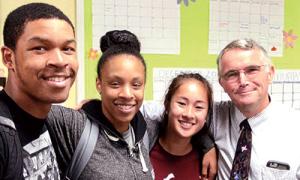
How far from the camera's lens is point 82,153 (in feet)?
3.53

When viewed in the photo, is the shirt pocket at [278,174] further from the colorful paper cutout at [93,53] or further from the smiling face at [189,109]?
the colorful paper cutout at [93,53]

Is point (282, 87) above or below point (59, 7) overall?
below

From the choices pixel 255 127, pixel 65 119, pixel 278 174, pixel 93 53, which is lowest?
pixel 278 174

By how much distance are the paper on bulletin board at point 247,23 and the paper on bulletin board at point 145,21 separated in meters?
0.24

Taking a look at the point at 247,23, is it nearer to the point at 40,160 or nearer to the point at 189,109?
the point at 189,109

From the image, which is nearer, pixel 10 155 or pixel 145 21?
pixel 10 155

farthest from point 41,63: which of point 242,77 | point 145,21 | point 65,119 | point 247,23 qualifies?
point 247,23

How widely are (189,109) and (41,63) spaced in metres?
0.73

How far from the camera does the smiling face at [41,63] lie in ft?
2.64

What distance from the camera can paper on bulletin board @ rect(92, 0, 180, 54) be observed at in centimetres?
183

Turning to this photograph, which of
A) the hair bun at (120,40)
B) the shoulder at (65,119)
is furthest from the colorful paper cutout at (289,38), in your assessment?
the shoulder at (65,119)

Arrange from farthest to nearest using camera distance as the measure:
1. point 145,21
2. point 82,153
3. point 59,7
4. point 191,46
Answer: point 191,46 → point 145,21 → point 59,7 → point 82,153

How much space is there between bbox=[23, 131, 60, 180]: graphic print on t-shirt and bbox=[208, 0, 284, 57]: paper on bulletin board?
1.35 meters

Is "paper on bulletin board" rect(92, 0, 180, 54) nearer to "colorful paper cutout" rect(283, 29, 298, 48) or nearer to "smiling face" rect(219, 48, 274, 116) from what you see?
"smiling face" rect(219, 48, 274, 116)
